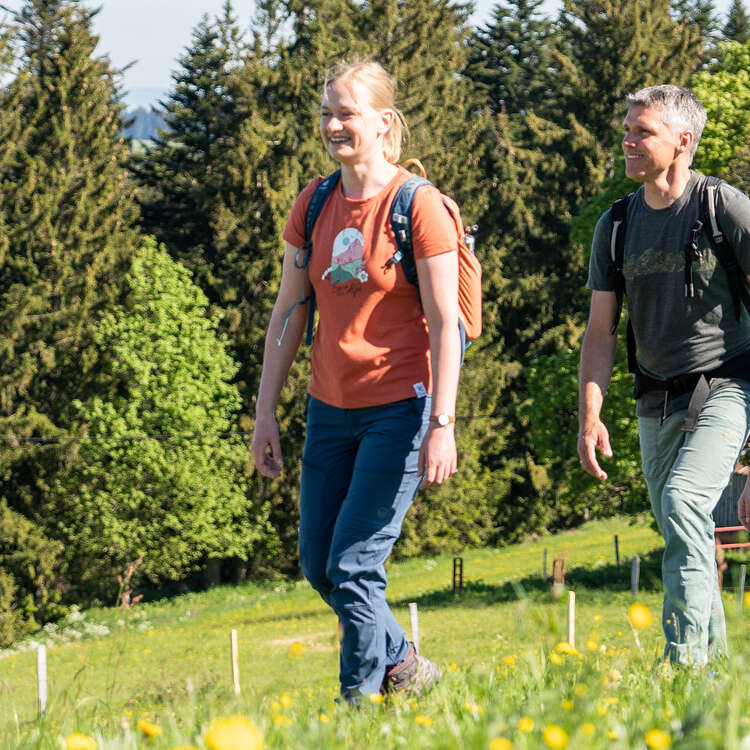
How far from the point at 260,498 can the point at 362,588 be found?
105 feet

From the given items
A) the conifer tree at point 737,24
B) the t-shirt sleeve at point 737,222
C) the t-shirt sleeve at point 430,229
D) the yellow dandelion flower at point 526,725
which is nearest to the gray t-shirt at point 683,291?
the t-shirt sleeve at point 737,222

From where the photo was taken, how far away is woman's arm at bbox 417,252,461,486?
3.60m

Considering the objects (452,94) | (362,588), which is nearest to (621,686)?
(362,588)

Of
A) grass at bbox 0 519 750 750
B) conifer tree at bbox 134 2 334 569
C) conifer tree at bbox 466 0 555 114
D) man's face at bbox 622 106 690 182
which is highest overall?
conifer tree at bbox 466 0 555 114

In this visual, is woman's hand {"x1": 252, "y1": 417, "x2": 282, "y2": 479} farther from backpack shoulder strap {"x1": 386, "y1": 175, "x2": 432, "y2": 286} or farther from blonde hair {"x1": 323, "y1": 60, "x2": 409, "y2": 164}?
blonde hair {"x1": 323, "y1": 60, "x2": 409, "y2": 164}

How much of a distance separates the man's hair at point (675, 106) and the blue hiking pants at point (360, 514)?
4.24 feet

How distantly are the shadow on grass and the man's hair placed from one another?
20999mm

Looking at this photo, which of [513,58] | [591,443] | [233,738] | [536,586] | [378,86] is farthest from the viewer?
[513,58]

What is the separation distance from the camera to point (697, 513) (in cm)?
354

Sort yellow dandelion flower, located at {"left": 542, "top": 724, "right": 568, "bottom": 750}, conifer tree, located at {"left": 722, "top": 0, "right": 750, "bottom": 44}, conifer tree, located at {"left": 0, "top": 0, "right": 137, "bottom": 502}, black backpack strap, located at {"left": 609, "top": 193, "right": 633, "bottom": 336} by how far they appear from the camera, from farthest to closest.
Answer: conifer tree, located at {"left": 722, "top": 0, "right": 750, "bottom": 44}
conifer tree, located at {"left": 0, "top": 0, "right": 137, "bottom": 502}
black backpack strap, located at {"left": 609, "top": 193, "right": 633, "bottom": 336}
yellow dandelion flower, located at {"left": 542, "top": 724, "right": 568, "bottom": 750}

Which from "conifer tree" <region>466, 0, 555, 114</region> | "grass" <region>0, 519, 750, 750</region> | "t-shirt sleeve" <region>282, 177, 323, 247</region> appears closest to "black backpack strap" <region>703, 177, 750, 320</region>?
"grass" <region>0, 519, 750, 750</region>

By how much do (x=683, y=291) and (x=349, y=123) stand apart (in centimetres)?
128

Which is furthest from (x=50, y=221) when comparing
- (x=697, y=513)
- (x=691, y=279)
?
(x=697, y=513)

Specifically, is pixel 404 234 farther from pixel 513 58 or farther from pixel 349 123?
pixel 513 58
